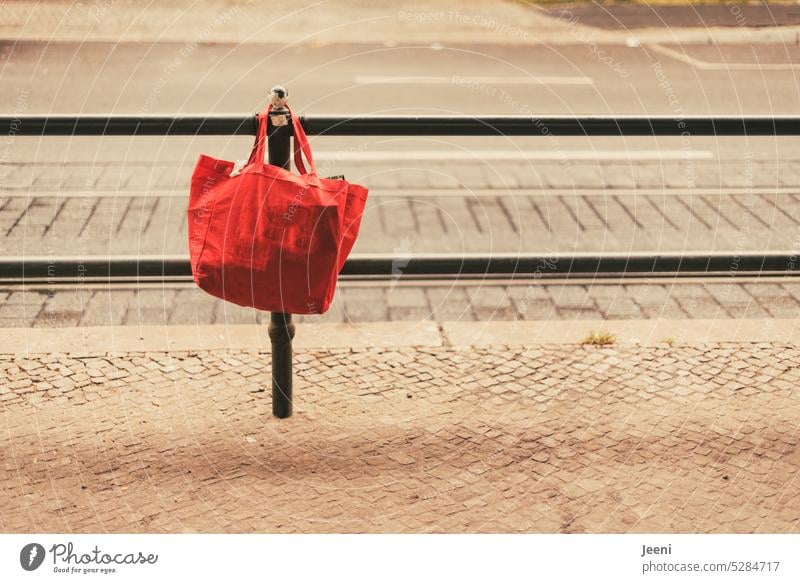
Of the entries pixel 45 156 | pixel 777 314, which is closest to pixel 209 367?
pixel 777 314

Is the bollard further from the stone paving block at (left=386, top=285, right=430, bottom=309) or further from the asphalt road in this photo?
the asphalt road

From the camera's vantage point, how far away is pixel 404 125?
3.46 metres

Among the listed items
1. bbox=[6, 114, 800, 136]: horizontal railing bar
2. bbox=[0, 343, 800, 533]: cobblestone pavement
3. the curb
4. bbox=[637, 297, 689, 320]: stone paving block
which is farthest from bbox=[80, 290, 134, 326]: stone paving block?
bbox=[637, 297, 689, 320]: stone paving block

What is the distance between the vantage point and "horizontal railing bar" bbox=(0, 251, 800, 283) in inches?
136

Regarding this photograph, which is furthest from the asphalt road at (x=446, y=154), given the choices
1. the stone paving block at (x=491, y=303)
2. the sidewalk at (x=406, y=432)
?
the sidewalk at (x=406, y=432)

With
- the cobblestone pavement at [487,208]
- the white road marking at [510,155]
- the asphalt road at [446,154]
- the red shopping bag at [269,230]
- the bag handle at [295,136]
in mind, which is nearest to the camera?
the red shopping bag at [269,230]

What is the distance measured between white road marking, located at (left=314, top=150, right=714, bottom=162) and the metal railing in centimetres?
463

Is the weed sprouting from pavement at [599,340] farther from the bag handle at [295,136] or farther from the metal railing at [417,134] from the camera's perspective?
the bag handle at [295,136]

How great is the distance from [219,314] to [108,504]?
2.05 meters

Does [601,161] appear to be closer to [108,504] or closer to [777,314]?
[777,314]

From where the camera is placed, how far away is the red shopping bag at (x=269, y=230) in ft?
10.1

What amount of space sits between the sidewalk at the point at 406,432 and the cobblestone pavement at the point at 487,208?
1659 mm

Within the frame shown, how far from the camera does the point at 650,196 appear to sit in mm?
7281
